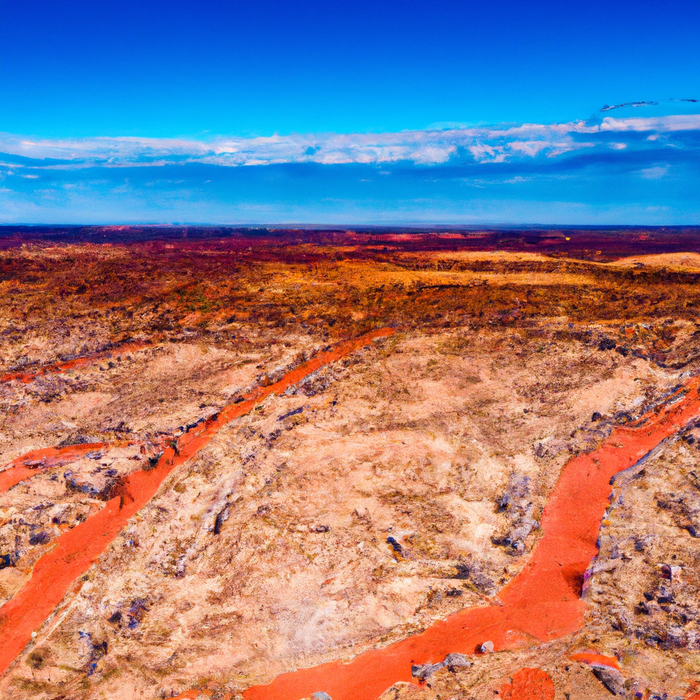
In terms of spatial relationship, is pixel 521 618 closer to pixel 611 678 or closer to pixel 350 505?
pixel 611 678

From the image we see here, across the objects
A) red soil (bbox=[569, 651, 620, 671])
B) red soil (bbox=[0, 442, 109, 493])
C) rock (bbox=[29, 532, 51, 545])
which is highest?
red soil (bbox=[0, 442, 109, 493])

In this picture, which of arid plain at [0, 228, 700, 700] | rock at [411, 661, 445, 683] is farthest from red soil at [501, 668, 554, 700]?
rock at [411, 661, 445, 683]

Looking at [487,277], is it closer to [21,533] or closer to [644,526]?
[644,526]

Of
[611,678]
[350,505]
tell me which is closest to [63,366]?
[350,505]

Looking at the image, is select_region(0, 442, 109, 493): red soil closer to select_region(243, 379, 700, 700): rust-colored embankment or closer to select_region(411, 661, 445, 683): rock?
select_region(243, 379, 700, 700): rust-colored embankment

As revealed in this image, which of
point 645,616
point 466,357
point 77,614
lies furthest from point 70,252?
point 645,616

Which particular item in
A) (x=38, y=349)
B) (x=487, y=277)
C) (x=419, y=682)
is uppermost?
(x=487, y=277)
